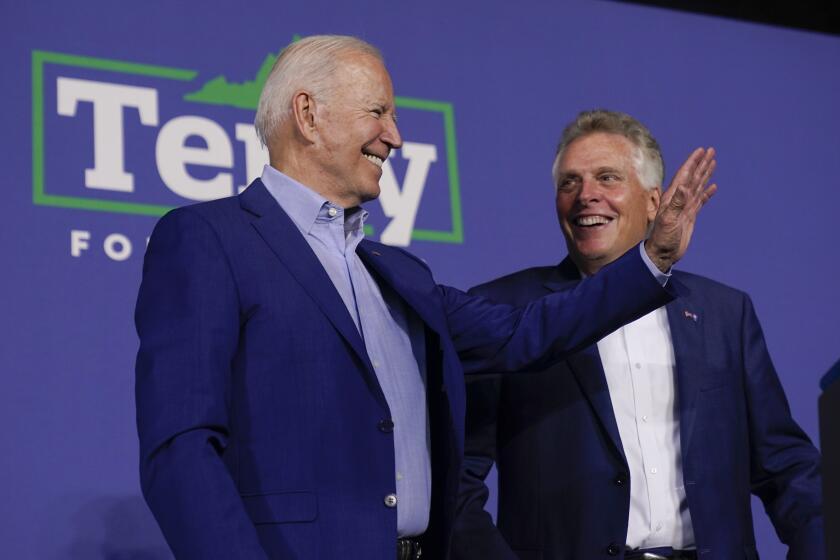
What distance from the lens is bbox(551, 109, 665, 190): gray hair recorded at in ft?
10.8

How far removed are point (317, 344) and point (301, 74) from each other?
0.58 meters

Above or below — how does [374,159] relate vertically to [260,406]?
above

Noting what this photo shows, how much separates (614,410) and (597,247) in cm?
40

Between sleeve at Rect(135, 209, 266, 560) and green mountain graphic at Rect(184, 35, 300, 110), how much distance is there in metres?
1.29

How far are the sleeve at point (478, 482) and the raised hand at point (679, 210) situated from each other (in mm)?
591

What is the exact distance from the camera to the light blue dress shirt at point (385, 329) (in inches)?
93.4

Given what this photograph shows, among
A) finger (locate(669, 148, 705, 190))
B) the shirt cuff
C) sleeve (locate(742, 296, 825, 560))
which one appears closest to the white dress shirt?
sleeve (locate(742, 296, 825, 560))

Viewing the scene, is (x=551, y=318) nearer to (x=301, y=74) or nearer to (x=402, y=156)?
(x=301, y=74)

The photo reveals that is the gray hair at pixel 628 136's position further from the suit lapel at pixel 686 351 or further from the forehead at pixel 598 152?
the suit lapel at pixel 686 351

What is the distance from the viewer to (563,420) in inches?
117

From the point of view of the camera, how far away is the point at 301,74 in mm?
2602

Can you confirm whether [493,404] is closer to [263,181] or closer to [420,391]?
[420,391]


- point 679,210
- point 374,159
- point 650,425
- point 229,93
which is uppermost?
point 229,93

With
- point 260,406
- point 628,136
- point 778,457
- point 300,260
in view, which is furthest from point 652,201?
point 260,406
